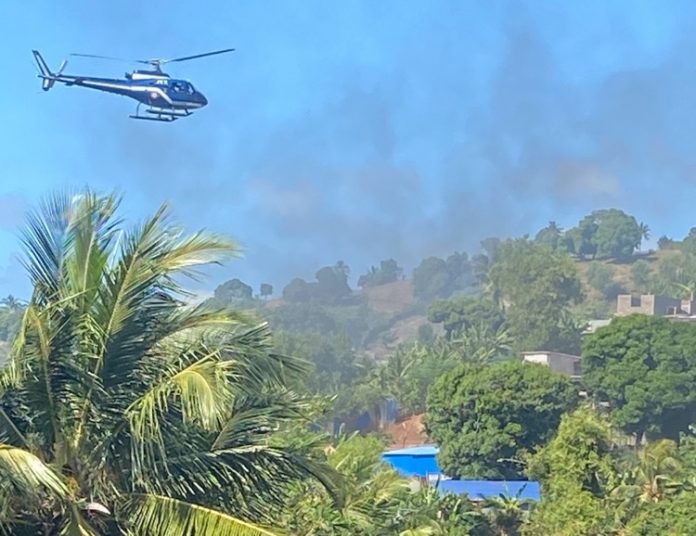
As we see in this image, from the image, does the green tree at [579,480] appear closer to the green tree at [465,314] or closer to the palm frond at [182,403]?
the palm frond at [182,403]

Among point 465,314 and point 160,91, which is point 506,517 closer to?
point 160,91

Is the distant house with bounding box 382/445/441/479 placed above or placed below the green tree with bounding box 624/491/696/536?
above

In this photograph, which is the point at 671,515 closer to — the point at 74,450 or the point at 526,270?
the point at 74,450

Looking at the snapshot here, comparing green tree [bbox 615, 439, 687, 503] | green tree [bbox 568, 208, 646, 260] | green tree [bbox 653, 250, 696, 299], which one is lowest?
green tree [bbox 615, 439, 687, 503]


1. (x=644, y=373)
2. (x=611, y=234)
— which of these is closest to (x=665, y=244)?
(x=611, y=234)

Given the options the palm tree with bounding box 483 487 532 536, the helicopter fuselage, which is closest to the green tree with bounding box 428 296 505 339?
the helicopter fuselage

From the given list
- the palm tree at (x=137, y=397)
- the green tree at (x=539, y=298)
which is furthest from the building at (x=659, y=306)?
the palm tree at (x=137, y=397)

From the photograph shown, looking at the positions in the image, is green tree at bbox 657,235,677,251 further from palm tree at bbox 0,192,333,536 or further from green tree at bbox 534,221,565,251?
palm tree at bbox 0,192,333,536

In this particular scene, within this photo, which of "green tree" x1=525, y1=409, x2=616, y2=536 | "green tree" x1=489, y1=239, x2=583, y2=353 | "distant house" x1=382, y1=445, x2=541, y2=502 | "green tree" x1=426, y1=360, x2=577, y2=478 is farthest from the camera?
"green tree" x1=489, y1=239, x2=583, y2=353
